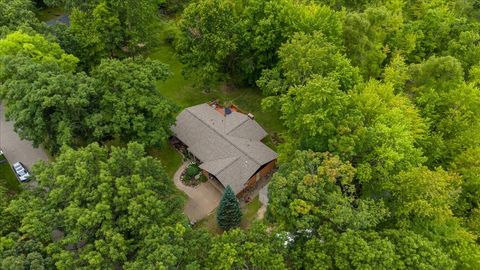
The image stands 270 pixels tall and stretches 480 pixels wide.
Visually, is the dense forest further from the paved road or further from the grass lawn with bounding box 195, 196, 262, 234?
the paved road

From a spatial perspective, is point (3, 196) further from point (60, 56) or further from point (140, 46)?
point (140, 46)

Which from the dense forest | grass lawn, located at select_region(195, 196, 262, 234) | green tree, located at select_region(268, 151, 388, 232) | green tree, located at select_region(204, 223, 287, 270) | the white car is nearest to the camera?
green tree, located at select_region(204, 223, 287, 270)

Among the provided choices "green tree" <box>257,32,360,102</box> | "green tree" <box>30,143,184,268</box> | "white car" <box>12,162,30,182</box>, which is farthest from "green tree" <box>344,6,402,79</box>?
"white car" <box>12,162,30,182</box>

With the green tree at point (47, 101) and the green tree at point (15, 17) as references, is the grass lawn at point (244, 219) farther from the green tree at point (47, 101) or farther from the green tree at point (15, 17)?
the green tree at point (15, 17)

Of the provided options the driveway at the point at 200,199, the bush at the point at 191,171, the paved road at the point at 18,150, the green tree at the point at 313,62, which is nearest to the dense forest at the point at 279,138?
the green tree at the point at 313,62

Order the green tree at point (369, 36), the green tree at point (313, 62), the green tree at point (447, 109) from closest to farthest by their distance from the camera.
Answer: the green tree at point (447, 109)
the green tree at point (313, 62)
the green tree at point (369, 36)
